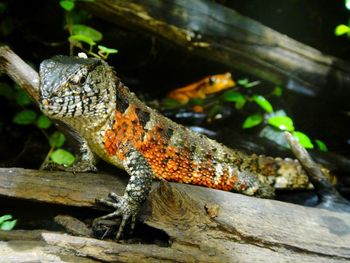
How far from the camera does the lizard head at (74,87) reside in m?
3.08

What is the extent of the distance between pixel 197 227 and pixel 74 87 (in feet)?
4.49

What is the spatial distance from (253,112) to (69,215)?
3.26m

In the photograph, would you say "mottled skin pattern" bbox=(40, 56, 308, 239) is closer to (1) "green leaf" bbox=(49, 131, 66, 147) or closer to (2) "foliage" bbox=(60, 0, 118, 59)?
(2) "foliage" bbox=(60, 0, 118, 59)

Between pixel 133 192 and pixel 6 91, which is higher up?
pixel 6 91

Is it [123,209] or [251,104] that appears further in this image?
[251,104]

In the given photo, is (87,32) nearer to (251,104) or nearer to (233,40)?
(233,40)

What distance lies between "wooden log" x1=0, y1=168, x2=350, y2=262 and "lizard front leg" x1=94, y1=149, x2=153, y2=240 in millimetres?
86

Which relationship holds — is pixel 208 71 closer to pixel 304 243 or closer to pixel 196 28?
pixel 196 28

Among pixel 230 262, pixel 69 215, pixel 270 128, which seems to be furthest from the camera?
pixel 270 128

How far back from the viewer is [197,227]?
319 centimetres

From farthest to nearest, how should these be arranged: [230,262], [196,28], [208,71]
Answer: [208,71] < [196,28] < [230,262]

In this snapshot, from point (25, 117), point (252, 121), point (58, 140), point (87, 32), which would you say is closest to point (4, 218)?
point (58, 140)

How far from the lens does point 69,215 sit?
331cm

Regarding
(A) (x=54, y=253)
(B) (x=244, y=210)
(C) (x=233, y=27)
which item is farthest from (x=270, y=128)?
(A) (x=54, y=253)
